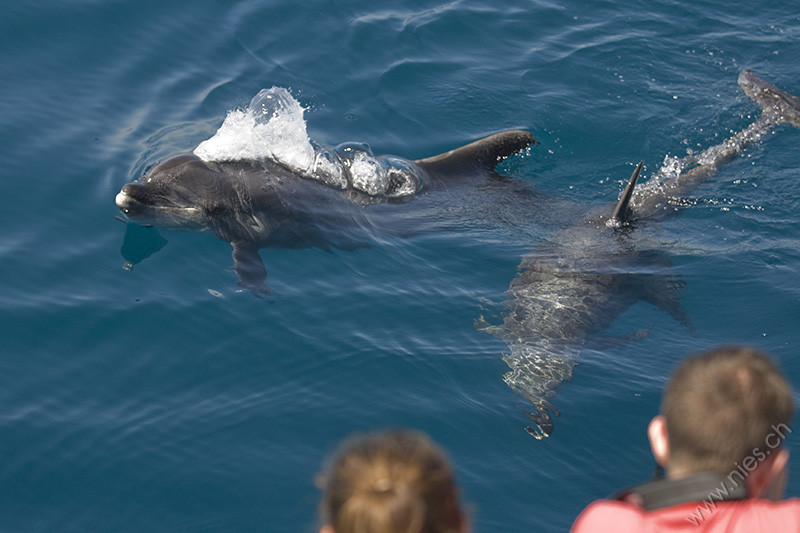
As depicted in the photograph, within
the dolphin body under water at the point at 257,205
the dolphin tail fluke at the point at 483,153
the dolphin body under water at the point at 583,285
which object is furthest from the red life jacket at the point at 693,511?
the dolphin tail fluke at the point at 483,153

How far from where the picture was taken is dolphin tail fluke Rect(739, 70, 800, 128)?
10.9m

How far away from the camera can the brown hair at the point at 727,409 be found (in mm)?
2699

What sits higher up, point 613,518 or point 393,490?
point 393,490

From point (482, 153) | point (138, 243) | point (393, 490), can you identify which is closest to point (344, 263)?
point (138, 243)

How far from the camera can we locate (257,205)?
9039 millimetres

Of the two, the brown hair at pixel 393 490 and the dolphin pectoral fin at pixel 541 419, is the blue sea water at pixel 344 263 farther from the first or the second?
the brown hair at pixel 393 490

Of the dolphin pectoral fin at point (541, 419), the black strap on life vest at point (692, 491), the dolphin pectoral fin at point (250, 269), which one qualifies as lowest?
the dolphin pectoral fin at point (541, 419)

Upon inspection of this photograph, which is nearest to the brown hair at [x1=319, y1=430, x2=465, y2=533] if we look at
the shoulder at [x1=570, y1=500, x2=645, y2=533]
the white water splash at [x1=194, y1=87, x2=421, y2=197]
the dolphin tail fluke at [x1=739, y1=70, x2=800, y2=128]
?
the shoulder at [x1=570, y1=500, x2=645, y2=533]

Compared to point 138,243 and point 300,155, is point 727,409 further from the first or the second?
point 300,155

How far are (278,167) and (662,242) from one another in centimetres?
452

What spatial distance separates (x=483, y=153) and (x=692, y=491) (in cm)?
759

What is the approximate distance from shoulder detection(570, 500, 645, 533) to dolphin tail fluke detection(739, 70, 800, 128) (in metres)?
9.67

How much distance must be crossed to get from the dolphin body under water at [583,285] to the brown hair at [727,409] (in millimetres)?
4200

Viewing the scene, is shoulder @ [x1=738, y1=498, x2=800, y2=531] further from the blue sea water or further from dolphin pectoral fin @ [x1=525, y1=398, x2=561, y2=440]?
dolphin pectoral fin @ [x1=525, y1=398, x2=561, y2=440]
